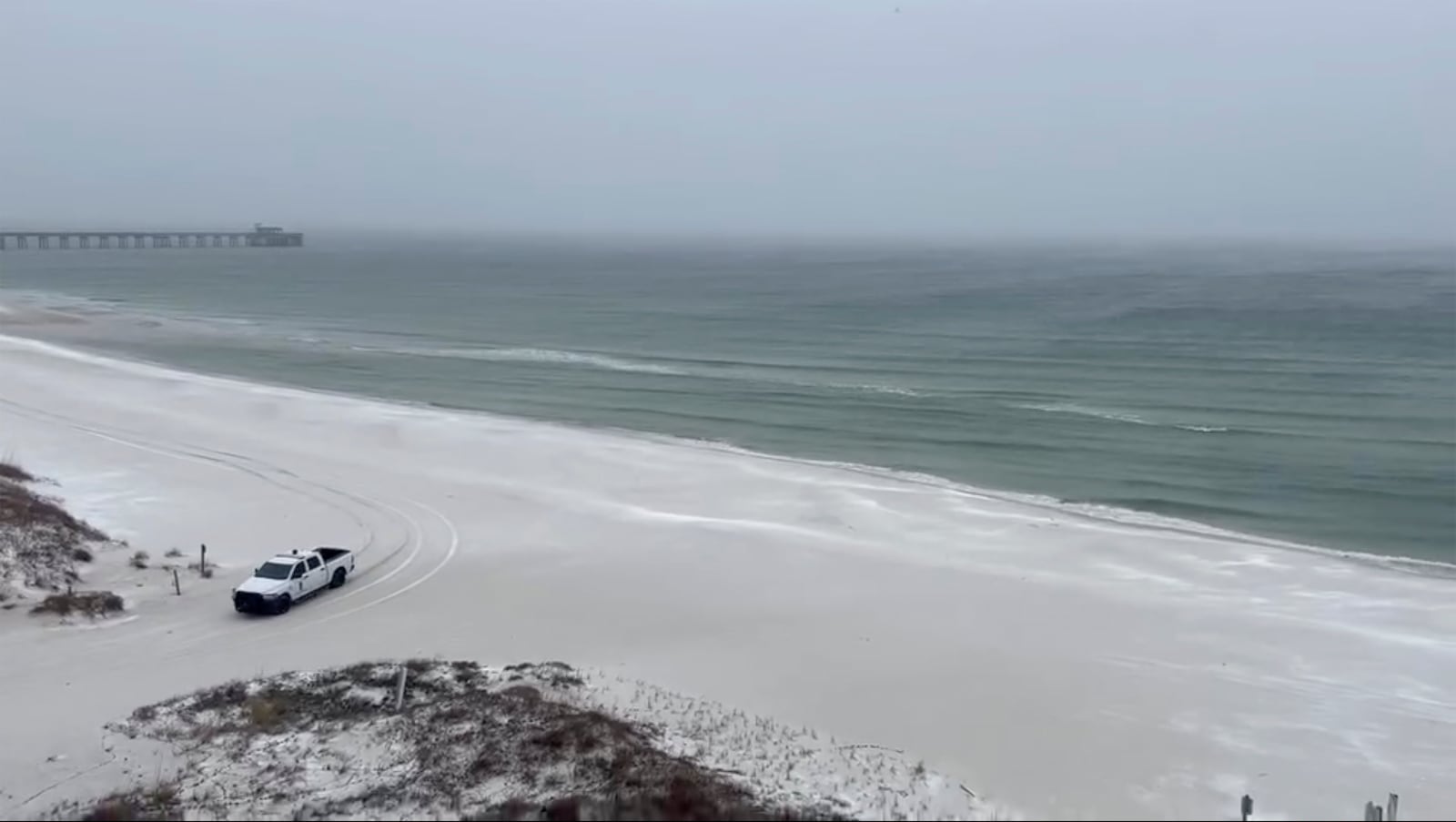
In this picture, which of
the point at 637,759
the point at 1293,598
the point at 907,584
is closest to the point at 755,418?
the point at 907,584

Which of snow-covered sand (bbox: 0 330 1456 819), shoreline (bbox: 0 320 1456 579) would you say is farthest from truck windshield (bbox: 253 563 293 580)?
shoreline (bbox: 0 320 1456 579)

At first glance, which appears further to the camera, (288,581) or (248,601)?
(288,581)

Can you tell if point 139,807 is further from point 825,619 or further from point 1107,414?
point 1107,414

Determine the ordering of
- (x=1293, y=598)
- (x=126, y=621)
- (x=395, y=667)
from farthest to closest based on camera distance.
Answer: (x=1293, y=598)
(x=126, y=621)
(x=395, y=667)

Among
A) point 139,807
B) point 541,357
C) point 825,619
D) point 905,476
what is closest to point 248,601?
point 139,807

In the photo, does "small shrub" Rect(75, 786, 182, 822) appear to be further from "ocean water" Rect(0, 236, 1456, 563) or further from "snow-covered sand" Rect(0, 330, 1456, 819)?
"ocean water" Rect(0, 236, 1456, 563)

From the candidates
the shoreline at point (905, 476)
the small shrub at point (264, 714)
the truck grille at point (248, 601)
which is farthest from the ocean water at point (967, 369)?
the small shrub at point (264, 714)

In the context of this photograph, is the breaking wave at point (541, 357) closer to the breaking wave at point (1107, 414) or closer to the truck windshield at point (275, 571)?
the breaking wave at point (1107, 414)

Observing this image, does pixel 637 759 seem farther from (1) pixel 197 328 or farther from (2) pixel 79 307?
(2) pixel 79 307
